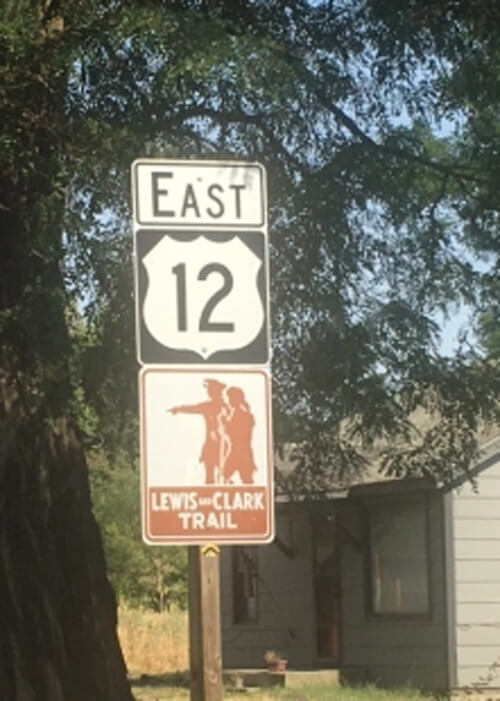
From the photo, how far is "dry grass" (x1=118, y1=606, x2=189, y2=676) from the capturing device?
88.0 feet

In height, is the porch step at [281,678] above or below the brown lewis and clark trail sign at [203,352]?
below

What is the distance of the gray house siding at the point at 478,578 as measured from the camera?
21.6 metres

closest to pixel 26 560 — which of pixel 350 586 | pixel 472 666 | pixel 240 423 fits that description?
pixel 240 423

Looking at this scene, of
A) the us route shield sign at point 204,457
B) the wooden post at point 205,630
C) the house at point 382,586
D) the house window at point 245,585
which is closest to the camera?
the us route shield sign at point 204,457

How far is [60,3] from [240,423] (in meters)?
7.03

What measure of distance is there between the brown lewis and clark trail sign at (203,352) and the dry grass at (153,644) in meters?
20.1

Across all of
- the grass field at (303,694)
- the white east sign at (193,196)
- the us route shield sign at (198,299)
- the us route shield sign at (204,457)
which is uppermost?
the white east sign at (193,196)

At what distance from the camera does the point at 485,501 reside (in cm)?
2233

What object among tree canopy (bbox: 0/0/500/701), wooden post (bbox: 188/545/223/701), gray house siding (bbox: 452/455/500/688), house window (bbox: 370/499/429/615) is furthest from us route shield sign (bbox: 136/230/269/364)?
house window (bbox: 370/499/429/615)

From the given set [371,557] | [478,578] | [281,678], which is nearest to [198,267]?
[478,578]

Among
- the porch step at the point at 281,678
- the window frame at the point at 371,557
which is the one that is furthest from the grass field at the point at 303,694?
the window frame at the point at 371,557

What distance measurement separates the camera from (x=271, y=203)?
44.1ft

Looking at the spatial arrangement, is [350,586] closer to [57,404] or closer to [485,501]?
[485,501]

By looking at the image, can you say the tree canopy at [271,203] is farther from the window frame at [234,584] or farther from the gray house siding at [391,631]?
the window frame at [234,584]
